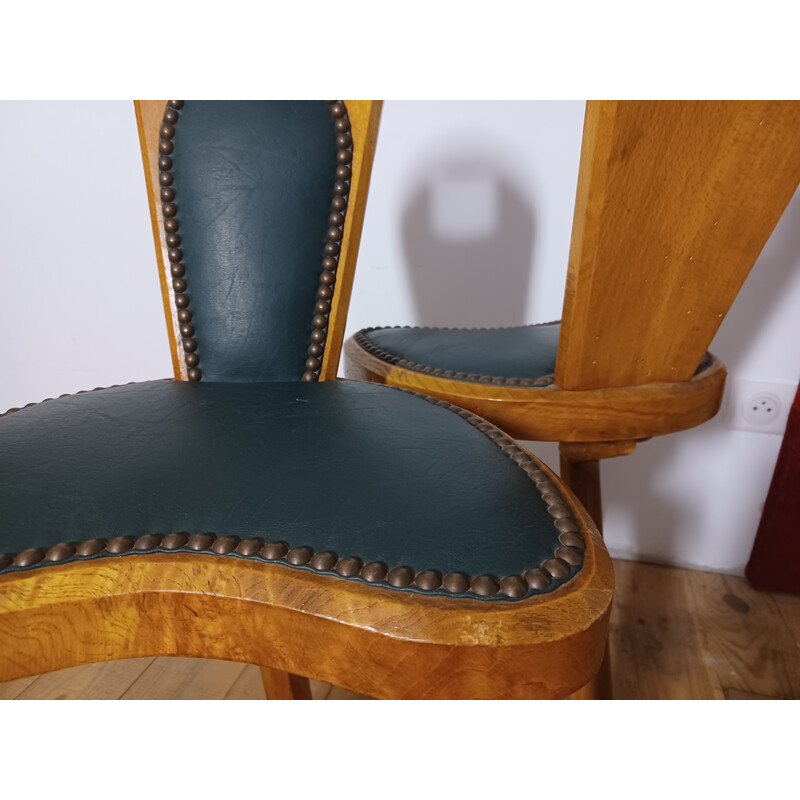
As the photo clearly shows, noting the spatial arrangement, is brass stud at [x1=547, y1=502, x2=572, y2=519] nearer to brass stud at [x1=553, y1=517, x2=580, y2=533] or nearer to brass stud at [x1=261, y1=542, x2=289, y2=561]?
brass stud at [x1=553, y1=517, x2=580, y2=533]

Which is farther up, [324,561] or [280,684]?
[324,561]

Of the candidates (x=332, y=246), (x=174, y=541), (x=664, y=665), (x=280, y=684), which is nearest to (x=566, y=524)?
(x=174, y=541)

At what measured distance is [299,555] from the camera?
0.38 m

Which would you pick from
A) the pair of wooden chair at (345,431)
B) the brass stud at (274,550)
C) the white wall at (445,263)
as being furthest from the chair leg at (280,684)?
the white wall at (445,263)

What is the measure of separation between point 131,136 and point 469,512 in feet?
4.14

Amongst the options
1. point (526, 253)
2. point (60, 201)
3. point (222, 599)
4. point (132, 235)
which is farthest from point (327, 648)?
point (60, 201)

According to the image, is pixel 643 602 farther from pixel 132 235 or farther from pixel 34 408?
pixel 132 235

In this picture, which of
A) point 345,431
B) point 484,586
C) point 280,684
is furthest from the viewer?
point 280,684

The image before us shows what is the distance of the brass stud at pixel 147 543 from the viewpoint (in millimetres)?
390

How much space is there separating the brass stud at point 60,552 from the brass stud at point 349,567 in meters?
0.15

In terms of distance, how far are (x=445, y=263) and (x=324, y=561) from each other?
0.95 metres

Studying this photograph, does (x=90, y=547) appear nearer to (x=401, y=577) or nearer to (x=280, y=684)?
(x=401, y=577)

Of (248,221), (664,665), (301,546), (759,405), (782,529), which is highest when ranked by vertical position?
(248,221)

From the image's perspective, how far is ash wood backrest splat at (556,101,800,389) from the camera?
1.58ft
